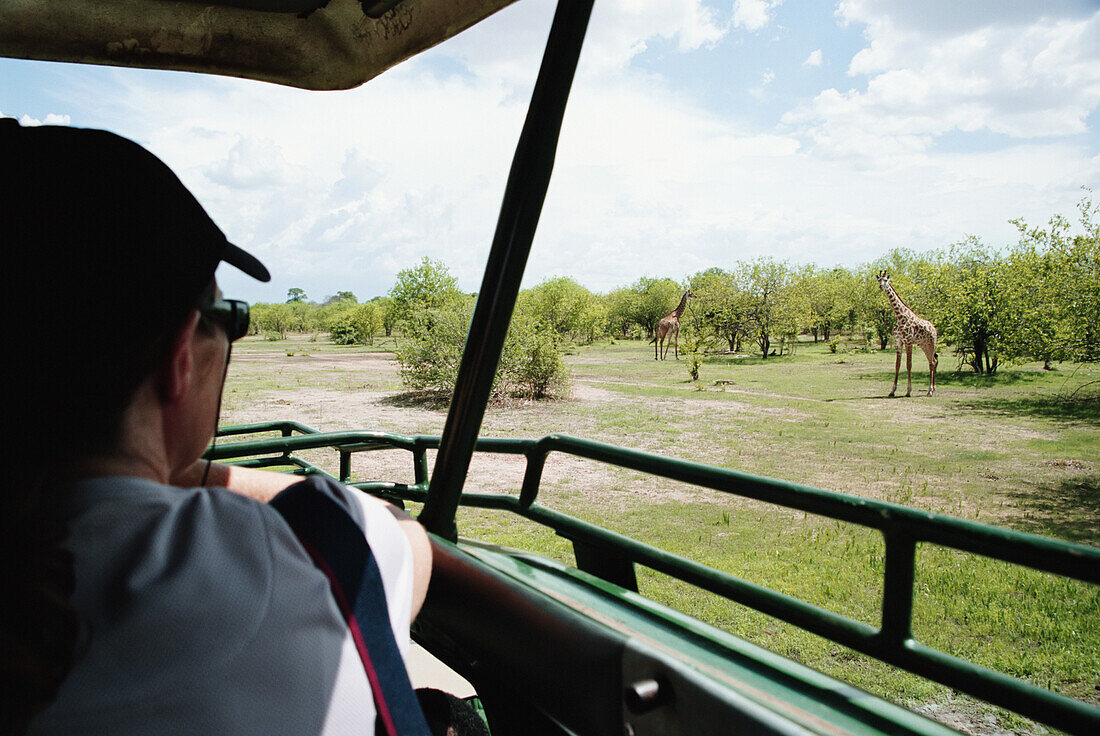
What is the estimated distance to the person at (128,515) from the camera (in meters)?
0.48

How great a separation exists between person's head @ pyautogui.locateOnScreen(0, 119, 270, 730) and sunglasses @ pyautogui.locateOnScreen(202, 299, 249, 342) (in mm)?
82

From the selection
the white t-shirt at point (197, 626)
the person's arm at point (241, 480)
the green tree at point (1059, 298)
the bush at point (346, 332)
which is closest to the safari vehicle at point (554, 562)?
the person's arm at point (241, 480)

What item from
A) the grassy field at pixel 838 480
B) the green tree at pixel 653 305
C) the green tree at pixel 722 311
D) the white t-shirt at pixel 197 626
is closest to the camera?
the white t-shirt at pixel 197 626

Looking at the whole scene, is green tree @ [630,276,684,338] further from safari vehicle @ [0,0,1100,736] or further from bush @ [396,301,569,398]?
safari vehicle @ [0,0,1100,736]

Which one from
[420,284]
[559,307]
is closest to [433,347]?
[420,284]

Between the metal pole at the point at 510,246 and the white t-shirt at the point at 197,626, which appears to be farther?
the metal pole at the point at 510,246

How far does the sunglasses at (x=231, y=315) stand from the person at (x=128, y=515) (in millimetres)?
36

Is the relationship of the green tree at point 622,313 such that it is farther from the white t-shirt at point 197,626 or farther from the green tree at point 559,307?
the white t-shirt at point 197,626

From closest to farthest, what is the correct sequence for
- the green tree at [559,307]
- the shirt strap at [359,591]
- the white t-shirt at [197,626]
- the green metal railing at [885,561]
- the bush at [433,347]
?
the white t-shirt at [197,626] → the shirt strap at [359,591] → the green metal railing at [885,561] → the bush at [433,347] → the green tree at [559,307]

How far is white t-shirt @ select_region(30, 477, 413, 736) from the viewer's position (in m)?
0.48

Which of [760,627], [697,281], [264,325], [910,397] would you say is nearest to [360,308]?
[264,325]

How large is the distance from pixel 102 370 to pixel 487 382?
662 mm

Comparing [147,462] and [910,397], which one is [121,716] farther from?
[910,397]

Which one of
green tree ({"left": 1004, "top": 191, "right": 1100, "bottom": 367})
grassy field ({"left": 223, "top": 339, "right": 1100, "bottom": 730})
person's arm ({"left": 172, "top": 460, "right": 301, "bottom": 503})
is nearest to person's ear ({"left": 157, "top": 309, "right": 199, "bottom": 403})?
person's arm ({"left": 172, "top": 460, "right": 301, "bottom": 503})
